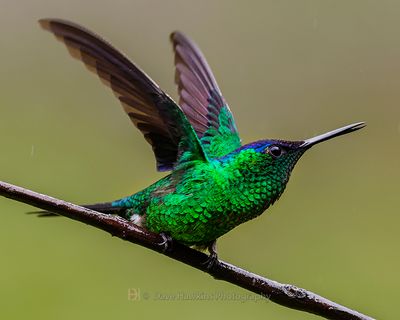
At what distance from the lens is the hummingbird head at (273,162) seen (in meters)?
2.63

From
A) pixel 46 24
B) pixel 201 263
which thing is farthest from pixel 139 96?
pixel 201 263

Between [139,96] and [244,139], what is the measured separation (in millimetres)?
3121

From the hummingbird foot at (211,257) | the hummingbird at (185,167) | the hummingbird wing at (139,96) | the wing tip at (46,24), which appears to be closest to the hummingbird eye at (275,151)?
the hummingbird at (185,167)

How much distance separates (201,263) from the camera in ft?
8.57

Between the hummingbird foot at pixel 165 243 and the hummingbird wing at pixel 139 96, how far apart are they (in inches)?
11.9

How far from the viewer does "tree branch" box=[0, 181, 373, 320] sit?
2.14 m

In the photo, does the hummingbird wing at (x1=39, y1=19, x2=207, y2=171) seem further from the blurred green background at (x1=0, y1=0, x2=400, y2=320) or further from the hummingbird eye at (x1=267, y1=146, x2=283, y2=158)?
the blurred green background at (x1=0, y1=0, x2=400, y2=320)

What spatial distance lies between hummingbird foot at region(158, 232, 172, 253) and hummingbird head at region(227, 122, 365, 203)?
14.1 inches

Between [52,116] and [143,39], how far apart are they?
3.82 ft

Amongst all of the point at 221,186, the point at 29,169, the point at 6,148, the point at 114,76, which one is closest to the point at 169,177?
the point at 221,186

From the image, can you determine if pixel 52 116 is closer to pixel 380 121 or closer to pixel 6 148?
pixel 6 148

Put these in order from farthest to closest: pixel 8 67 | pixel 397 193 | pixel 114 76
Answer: pixel 8 67 < pixel 397 193 < pixel 114 76

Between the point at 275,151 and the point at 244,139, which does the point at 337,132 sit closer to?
the point at 275,151

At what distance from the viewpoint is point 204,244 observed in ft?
9.23
